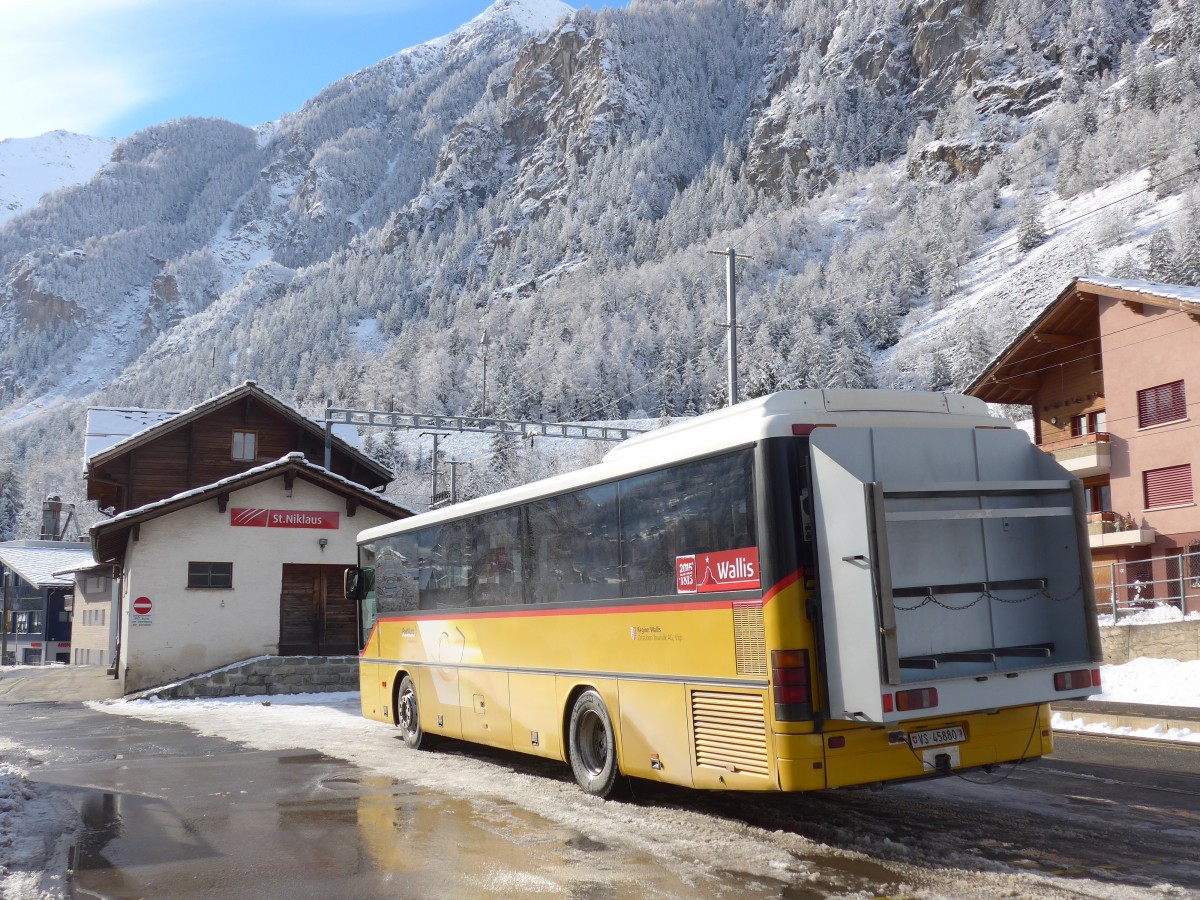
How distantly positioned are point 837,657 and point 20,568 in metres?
55.4

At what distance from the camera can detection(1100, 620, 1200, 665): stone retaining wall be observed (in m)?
20.9

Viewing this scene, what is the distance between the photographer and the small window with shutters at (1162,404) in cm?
3122

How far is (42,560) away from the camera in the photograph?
5572cm

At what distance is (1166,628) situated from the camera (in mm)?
21688

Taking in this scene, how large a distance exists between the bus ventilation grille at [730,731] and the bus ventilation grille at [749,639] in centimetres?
21

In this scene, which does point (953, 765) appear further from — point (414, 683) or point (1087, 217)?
point (1087, 217)

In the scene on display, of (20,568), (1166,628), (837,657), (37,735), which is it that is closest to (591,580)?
(837,657)

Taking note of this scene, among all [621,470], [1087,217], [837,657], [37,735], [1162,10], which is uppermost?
[1162,10]

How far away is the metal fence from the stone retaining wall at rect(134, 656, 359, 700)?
1752cm

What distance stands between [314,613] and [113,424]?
18467mm

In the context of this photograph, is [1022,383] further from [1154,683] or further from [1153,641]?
[1154,683]

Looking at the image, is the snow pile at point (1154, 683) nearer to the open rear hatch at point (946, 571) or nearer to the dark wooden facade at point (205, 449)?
the open rear hatch at point (946, 571)

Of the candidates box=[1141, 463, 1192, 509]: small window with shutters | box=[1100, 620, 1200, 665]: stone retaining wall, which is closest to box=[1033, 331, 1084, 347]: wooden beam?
box=[1141, 463, 1192, 509]: small window with shutters

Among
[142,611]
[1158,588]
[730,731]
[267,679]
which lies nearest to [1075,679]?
[730,731]
